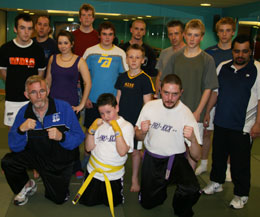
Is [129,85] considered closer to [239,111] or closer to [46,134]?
[46,134]

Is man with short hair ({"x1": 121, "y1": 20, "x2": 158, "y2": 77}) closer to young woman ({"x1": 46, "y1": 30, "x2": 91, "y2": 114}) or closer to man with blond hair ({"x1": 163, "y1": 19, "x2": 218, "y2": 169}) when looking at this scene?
young woman ({"x1": 46, "y1": 30, "x2": 91, "y2": 114})

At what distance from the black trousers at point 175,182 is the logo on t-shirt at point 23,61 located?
5.04ft

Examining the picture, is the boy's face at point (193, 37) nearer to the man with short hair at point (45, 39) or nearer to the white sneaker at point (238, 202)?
the white sneaker at point (238, 202)

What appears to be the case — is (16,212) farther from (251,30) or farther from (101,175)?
(251,30)

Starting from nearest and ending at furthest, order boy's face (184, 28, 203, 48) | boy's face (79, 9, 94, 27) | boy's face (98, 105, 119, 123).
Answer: boy's face (98, 105, 119, 123)
boy's face (184, 28, 203, 48)
boy's face (79, 9, 94, 27)

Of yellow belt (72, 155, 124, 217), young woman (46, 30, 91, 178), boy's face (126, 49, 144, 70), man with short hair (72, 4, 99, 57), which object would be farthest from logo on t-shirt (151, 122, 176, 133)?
man with short hair (72, 4, 99, 57)

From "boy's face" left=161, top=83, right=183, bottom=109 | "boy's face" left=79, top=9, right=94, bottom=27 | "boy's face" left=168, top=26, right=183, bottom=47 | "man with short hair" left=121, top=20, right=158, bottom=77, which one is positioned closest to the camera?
"boy's face" left=161, top=83, right=183, bottom=109

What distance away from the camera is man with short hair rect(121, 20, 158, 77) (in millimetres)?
3711

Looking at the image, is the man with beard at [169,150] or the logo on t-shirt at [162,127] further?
the logo on t-shirt at [162,127]

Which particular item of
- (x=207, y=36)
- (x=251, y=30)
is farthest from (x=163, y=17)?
(x=251, y=30)

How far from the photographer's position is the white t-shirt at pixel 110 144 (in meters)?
2.61

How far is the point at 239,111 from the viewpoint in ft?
8.86

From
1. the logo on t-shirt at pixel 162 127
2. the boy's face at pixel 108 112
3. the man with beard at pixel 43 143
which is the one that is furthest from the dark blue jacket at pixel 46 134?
the logo on t-shirt at pixel 162 127

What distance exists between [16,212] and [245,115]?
225cm
